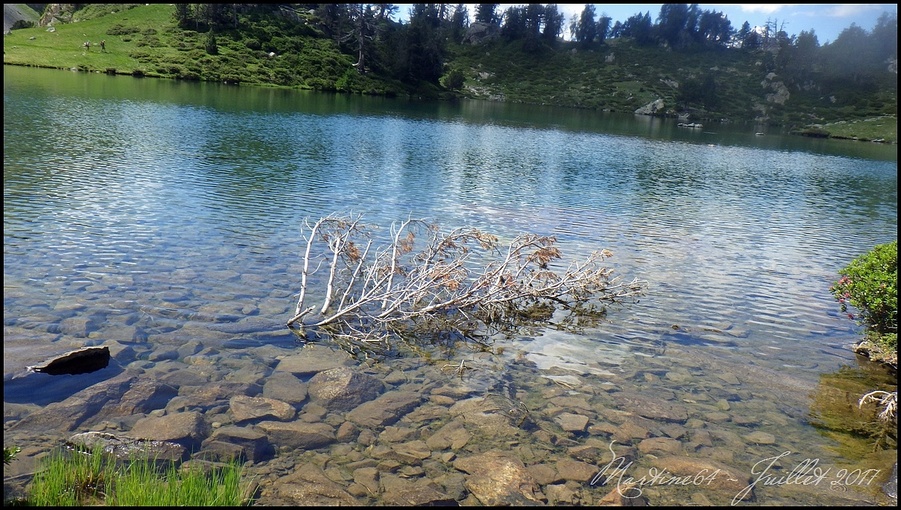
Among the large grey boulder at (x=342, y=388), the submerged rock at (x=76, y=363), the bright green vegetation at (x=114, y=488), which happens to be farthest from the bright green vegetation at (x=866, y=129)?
the bright green vegetation at (x=114, y=488)

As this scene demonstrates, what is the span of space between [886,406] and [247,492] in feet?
41.3

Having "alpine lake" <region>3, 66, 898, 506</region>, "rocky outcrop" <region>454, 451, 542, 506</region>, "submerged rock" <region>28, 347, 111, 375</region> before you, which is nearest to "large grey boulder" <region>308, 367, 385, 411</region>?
"alpine lake" <region>3, 66, 898, 506</region>

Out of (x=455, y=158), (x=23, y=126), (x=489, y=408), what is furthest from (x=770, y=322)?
(x=23, y=126)

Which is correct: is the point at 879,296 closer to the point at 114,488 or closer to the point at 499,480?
the point at 499,480

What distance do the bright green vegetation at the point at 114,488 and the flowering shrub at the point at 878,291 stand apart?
14.9 meters

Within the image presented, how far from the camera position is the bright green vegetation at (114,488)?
6.96 m

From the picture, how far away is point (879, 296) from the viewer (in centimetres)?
1477

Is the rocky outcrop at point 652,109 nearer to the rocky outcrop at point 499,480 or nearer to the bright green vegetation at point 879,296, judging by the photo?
the bright green vegetation at point 879,296

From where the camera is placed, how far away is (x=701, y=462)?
34.2 feet

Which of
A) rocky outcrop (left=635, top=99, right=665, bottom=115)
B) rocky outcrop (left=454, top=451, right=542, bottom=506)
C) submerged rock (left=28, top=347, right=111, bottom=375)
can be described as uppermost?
rocky outcrop (left=635, top=99, right=665, bottom=115)

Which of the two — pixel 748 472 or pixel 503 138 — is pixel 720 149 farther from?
pixel 748 472

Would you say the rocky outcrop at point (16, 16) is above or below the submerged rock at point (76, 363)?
above

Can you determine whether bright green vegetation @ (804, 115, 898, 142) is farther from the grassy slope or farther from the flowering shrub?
the flowering shrub

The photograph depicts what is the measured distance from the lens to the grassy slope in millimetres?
110250
